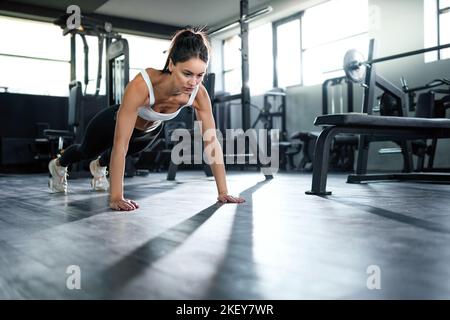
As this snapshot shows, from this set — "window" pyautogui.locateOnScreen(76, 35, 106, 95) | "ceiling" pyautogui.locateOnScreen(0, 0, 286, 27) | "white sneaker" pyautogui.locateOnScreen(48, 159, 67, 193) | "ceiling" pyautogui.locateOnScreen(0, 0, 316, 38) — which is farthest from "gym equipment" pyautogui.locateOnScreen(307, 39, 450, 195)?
"window" pyautogui.locateOnScreen(76, 35, 106, 95)

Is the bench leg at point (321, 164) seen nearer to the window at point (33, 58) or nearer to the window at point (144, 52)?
the window at point (33, 58)

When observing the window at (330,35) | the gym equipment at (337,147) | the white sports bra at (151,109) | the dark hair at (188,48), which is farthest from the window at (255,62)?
the dark hair at (188,48)

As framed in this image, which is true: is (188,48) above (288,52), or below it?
below

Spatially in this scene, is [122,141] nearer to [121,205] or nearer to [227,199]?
[121,205]

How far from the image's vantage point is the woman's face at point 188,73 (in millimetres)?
1590

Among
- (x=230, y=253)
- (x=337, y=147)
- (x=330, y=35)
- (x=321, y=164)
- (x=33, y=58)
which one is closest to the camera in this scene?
(x=230, y=253)

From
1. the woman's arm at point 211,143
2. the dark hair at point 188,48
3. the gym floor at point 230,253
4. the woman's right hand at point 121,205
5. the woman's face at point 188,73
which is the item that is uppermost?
the dark hair at point 188,48

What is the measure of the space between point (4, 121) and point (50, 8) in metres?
1.89

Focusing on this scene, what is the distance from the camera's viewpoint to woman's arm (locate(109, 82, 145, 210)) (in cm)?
166

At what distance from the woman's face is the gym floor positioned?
478mm

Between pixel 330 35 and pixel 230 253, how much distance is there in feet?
18.8

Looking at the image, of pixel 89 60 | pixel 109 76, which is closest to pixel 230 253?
pixel 109 76

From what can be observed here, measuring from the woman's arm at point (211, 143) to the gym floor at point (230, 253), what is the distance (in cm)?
24

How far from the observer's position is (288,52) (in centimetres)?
691
